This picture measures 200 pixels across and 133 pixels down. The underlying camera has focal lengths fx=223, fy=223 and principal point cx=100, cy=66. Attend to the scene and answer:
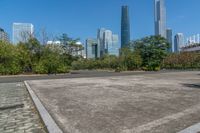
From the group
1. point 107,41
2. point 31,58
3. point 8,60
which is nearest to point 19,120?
point 8,60

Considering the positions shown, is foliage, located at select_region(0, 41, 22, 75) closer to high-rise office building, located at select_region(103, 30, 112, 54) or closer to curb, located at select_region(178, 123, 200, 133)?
curb, located at select_region(178, 123, 200, 133)

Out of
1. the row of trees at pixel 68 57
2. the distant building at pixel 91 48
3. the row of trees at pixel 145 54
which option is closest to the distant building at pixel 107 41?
the distant building at pixel 91 48

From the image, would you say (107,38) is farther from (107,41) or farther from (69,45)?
(69,45)

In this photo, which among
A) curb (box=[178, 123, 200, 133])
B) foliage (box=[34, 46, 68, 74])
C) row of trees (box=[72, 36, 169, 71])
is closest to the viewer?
curb (box=[178, 123, 200, 133])

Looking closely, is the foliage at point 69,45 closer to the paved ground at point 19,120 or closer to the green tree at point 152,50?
the green tree at point 152,50

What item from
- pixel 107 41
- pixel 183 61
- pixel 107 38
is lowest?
pixel 183 61

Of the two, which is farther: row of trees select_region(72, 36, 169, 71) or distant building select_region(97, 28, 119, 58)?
distant building select_region(97, 28, 119, 58)

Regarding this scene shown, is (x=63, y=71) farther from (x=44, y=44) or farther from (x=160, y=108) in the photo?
(x=160, y=108)

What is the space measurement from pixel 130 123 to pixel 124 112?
1094 mm

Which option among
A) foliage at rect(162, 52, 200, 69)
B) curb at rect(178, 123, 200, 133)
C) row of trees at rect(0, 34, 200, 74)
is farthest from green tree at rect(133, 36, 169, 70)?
curb at rect(178, 123, 200, 133)

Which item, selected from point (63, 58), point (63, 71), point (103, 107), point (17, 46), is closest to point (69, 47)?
point (63, 58)

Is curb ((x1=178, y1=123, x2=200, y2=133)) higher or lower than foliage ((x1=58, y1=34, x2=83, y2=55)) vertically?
lower

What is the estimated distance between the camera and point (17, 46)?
38.0 metres

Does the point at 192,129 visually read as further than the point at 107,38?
No
